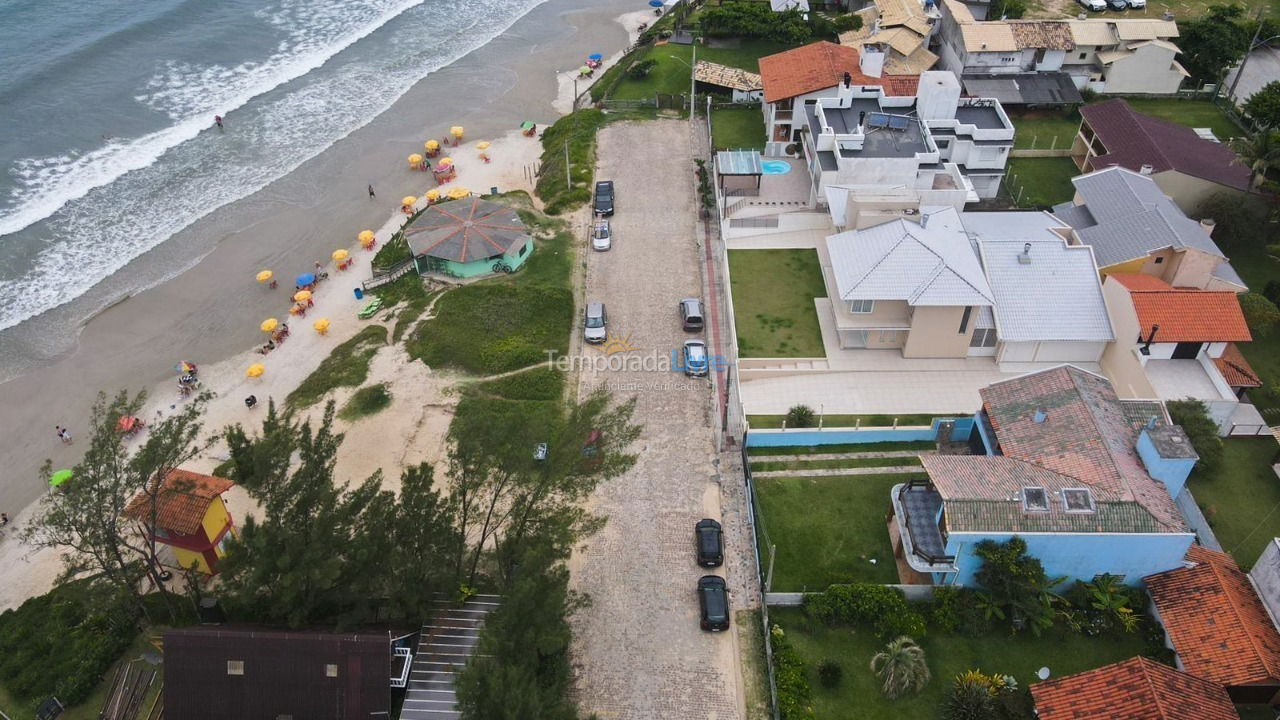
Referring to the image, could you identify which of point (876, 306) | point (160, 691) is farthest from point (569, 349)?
point (160, 691)

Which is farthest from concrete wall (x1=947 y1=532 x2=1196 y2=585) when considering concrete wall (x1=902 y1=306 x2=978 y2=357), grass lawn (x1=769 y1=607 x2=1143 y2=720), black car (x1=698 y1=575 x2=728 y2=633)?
concrete wall (x1=902 y1=306 x2=978 y2=357)

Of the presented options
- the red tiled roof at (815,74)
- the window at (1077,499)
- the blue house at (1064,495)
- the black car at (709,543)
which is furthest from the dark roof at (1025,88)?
the black car at (709,543)

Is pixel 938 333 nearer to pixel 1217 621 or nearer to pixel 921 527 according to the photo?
pixel 921 527

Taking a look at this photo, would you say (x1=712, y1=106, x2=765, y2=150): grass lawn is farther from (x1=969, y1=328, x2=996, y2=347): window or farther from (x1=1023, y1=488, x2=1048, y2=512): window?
(x1=1023, y1=488, x2=1048, y2=512): window

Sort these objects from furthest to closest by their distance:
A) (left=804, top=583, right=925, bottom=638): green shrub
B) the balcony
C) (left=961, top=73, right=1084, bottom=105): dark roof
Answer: (left=961, top=73, right=1084, bottom=105): dark roof, the balcony, (left=804, top=583, right=925, bottom=638): green shrub

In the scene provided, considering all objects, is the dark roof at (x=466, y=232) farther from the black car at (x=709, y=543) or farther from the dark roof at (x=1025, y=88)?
the dark roof at (x=1025, y=88)

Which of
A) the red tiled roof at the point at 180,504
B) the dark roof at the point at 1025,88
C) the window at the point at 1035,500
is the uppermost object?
the window at the point at 1035,500
